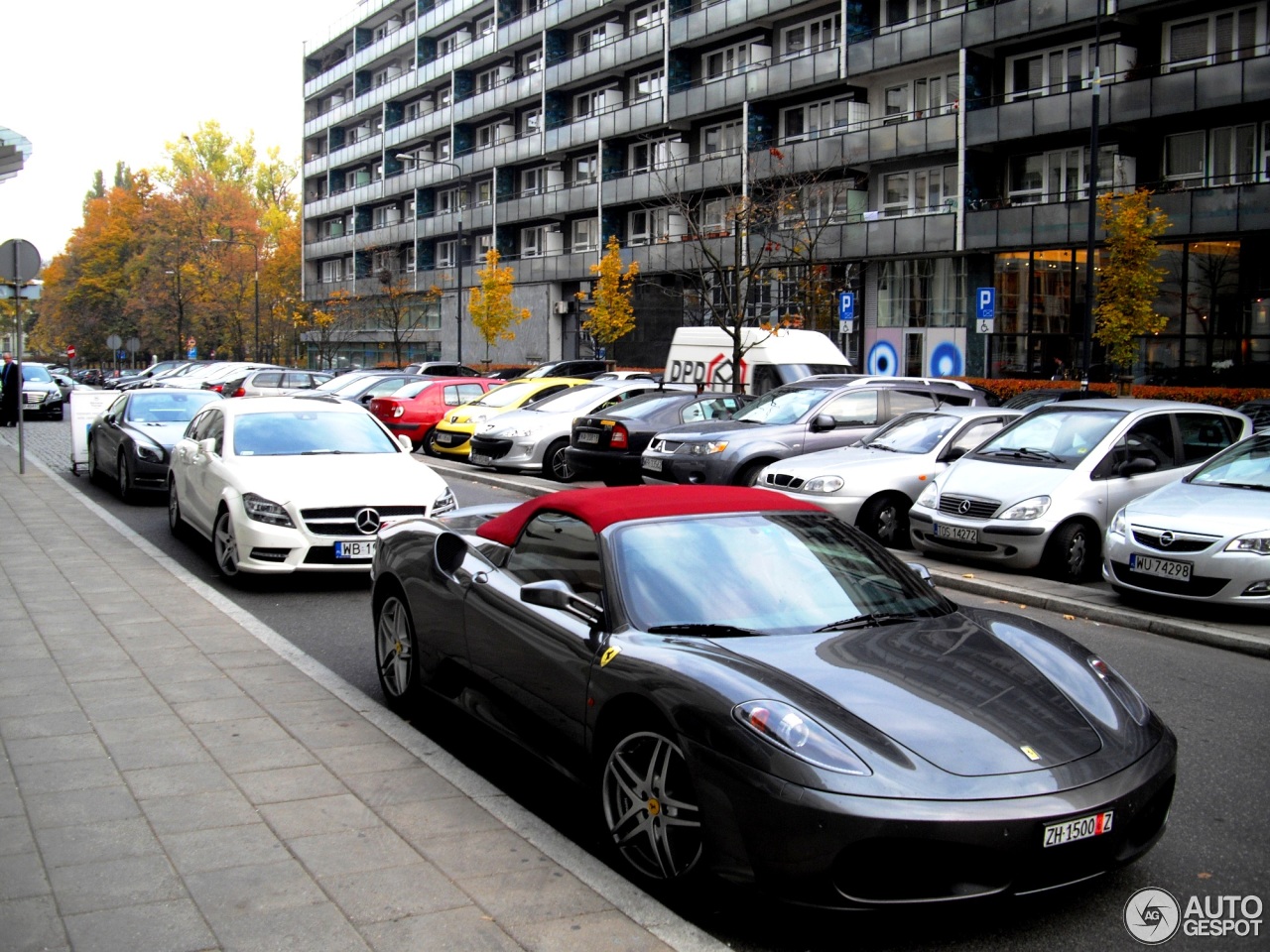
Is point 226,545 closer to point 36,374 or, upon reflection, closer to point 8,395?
point 8,395

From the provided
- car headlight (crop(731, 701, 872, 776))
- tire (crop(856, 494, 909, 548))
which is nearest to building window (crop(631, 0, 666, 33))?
tire (crop(856, 494, 909, 548))

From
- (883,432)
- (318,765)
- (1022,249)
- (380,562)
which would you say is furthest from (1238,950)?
(1022,249)

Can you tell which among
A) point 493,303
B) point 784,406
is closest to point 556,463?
point 784,406

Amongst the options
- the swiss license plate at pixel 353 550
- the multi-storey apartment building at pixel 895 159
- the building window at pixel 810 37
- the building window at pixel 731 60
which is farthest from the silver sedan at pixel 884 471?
the building window at pixel 731 60

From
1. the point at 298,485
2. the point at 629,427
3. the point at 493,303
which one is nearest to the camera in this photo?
the point at 298,485

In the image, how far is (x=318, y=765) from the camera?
17.5 ft

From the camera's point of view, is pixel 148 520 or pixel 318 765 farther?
pixel 148 520

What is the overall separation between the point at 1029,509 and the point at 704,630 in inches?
282

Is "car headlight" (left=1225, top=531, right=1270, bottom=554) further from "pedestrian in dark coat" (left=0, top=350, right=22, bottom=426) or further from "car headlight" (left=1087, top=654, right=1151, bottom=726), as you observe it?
"pedestrian in dark coat" (left=0, top=350, right=22, bottom=426)

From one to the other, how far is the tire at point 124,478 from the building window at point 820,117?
2830cm

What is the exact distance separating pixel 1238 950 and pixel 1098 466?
7977mm

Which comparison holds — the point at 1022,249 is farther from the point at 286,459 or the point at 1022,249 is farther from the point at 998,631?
the point at 998,631

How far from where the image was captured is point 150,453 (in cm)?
1538

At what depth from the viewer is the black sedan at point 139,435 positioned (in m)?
15.4
